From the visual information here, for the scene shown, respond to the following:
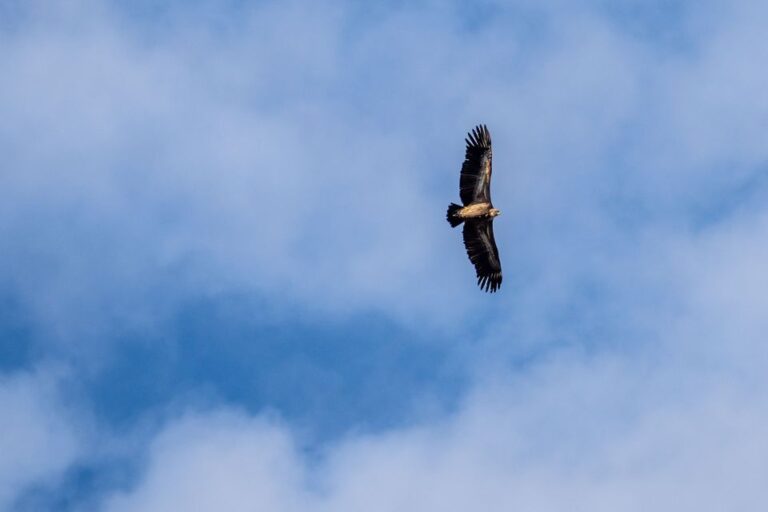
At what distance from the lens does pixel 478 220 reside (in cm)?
10712

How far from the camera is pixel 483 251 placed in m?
109

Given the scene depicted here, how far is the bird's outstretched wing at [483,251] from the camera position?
108 m

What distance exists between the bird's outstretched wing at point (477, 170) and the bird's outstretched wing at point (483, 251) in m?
1.61

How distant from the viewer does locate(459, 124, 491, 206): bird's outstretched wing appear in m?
106

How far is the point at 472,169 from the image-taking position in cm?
10606

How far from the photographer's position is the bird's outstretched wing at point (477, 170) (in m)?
106

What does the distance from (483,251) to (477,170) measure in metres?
5.48

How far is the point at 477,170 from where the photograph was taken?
106 m

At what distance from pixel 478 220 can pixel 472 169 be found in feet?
9.92

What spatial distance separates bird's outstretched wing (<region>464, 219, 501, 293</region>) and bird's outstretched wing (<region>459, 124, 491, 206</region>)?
1.61 meters

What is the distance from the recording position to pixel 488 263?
360 ft

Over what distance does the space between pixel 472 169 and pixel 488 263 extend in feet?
21.3

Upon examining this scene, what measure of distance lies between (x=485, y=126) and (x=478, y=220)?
5.37 metres

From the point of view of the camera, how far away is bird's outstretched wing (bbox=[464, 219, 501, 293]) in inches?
Result: 4242
